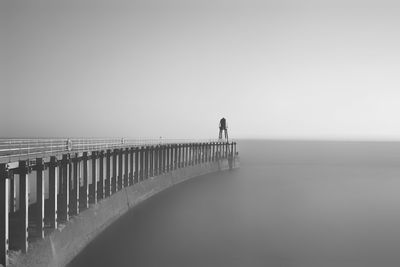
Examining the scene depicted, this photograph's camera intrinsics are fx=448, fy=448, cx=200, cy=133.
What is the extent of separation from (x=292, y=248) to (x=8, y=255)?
15.8 m

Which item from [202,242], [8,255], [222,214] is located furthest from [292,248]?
[8,255]

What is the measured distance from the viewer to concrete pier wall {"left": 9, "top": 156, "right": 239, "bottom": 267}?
1686cm

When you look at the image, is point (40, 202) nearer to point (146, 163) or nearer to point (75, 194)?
point (75, 194)

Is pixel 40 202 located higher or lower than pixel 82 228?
higher

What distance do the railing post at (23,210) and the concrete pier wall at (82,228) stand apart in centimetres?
44

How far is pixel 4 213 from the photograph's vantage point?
1547 cm

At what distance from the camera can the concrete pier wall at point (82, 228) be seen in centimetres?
1686

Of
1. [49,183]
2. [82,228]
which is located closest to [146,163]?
[82,228]

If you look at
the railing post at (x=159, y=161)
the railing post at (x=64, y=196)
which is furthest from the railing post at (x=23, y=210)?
the railing post at (x=159, y=161)

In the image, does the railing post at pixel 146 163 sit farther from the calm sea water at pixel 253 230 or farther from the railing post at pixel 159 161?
the railing post at pixel 159 161

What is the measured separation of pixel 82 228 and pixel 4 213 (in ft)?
25.4

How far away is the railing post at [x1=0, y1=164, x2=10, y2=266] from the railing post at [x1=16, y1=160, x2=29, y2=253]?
1016 mm

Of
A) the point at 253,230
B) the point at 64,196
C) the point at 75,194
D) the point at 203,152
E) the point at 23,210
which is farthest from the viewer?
the point at 203,152

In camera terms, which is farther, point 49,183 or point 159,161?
point 159,161
